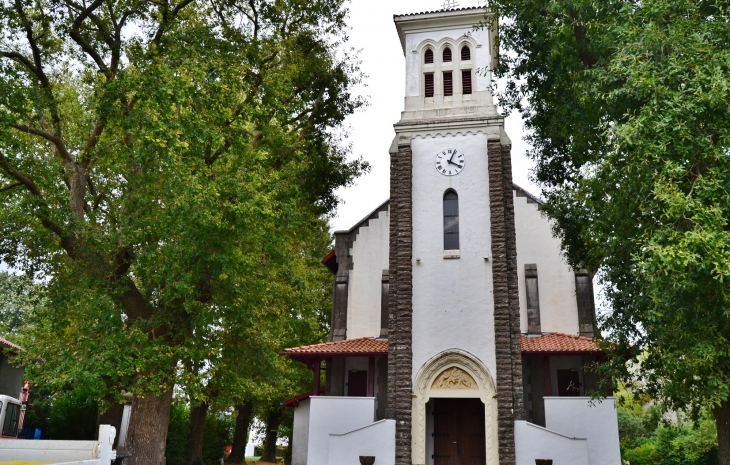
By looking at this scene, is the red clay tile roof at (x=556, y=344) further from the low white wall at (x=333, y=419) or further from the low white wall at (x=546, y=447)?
the low white wall at (x=333, y=419)

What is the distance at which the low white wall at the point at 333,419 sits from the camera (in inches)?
741

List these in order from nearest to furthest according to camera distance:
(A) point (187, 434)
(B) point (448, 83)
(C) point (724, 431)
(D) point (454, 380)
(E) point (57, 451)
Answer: (E) point (57, 451)
(C) point (724, 431)
(D) point (454, 380)
(B) point (448, 83)
(A) point (187, 434)

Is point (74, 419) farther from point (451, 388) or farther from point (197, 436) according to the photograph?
point (451, 388)

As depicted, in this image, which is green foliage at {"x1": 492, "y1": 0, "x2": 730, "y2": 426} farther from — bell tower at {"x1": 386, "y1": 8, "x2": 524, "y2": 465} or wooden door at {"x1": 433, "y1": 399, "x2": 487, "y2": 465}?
wooden door at {"x1": 433, "y1": 399, "x2": 487, "y2": 465}

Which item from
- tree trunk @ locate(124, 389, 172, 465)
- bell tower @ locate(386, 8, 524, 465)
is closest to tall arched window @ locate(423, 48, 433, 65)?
bell tower @ locate(386, 8, 524, 465)

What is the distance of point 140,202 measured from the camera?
14422 mm

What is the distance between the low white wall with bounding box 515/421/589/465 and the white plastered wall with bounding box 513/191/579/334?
459cm

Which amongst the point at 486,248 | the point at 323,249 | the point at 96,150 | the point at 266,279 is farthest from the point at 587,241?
the point at 323,249

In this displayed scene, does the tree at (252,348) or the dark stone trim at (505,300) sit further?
the dark stone trim at (505,300)

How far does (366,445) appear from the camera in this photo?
17.0 metres

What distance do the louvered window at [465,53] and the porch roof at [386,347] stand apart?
9.64 meters

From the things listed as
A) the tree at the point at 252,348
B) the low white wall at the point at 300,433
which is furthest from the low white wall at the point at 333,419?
the low white wall at the point at 300,433

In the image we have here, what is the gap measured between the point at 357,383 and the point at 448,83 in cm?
1071

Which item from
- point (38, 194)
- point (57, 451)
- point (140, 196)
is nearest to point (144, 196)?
point (140, 196)
